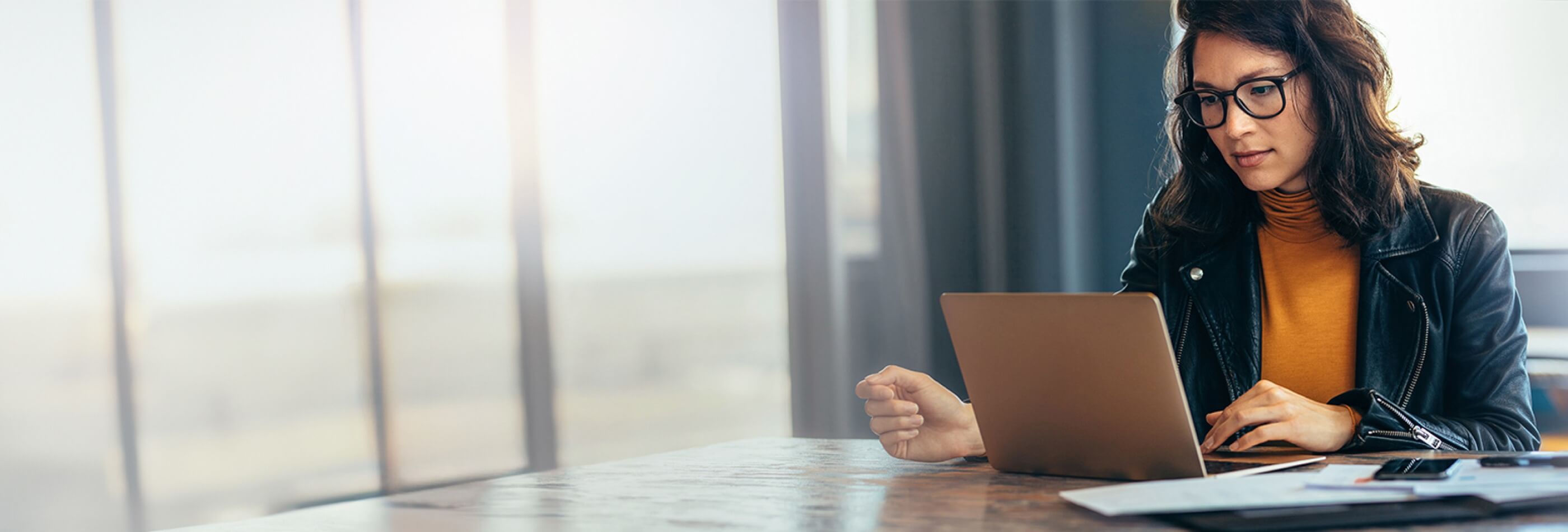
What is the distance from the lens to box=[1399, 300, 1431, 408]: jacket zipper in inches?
56.2

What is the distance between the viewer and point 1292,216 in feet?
5.26

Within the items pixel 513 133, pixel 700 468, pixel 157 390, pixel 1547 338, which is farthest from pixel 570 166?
pixel 1547 338

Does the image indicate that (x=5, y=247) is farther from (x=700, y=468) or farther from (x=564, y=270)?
(x=700, y=468)

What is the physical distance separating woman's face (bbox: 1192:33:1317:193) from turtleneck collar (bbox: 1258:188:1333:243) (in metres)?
0.05

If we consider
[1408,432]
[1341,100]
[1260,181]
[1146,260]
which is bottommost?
[1408,432]

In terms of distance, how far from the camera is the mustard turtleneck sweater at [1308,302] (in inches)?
61.0

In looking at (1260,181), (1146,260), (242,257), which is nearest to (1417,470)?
(1260,181)

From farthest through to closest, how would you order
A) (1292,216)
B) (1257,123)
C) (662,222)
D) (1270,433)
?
(662,222), (1292,216), (1257,123), (1270,433)

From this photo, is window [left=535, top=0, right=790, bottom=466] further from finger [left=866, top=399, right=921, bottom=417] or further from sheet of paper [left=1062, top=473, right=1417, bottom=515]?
sheet of paper [left=1062, top=473, right=1417, bottom=515]

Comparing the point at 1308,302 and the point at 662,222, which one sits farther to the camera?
the point at 662,222

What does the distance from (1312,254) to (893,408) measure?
744 mm

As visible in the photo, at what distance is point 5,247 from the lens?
2.44 m

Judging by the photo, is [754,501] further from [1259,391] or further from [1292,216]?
[1292,216]

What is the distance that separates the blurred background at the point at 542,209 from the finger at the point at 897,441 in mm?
1906
